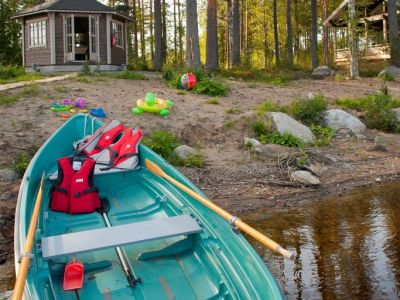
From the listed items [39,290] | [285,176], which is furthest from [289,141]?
[39,290]

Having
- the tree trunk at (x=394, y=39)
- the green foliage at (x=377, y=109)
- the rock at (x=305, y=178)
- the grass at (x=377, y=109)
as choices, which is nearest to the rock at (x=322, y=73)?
the tree trunk at (x=394, y=39)

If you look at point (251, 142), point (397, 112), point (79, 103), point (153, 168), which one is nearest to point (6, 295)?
point (153, 168)

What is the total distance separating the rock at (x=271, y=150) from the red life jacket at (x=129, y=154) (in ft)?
11.5

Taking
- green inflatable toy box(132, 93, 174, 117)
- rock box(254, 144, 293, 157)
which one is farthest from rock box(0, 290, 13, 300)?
green inflatable toy box(132, 93, 174, 117)

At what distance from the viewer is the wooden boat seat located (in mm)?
4352

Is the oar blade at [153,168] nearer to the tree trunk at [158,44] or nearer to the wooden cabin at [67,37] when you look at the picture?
the wooden cabin at [67,37]

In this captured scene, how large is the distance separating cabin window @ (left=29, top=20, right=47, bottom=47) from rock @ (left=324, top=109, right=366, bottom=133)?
14.0 meters

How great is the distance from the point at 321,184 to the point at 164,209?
4.37 m

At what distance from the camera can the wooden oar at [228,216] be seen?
11.7 ft

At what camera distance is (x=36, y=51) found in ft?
72.4

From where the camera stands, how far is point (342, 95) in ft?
50.5

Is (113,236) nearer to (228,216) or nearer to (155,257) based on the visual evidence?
(155,257)

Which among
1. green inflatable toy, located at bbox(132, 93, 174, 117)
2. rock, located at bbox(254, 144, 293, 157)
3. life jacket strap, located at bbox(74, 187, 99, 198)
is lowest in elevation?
life jacket strap, located at bbox(74, 187, 99, 198)

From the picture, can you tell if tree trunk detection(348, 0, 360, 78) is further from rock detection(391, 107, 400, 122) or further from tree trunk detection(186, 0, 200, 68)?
rock detection(391, 107, 400, 122)
